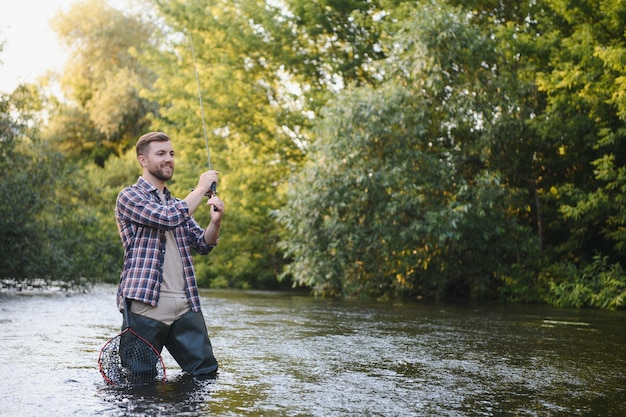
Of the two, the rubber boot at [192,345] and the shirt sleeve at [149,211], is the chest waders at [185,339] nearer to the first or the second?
the rubber boot at [192,345]

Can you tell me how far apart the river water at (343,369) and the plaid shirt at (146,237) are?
2.05 ft

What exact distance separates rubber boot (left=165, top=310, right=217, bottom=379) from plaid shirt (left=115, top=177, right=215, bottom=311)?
101mm

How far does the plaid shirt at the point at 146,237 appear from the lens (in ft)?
17.7

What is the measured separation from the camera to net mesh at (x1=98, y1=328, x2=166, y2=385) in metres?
5.44

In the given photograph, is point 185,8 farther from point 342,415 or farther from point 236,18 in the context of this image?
point 342,415

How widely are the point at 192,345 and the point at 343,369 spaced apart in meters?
1.39

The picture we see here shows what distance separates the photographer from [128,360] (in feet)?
17.9

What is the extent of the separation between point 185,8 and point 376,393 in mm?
23829

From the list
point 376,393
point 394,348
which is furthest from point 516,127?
point 376,393

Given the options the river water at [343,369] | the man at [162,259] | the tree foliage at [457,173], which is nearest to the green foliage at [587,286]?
the tree foliage at [457,173]

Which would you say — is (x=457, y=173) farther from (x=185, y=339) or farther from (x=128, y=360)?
(x=128, y=360)

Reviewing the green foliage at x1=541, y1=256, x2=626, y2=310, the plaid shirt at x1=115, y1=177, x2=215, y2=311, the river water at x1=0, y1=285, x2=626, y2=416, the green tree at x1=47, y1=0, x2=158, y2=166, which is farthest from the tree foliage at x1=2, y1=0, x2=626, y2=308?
the green tree at x1=47, y1=0, x2=158, y2=166

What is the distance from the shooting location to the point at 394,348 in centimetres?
818

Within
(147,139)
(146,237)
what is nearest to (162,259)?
(146,237)
